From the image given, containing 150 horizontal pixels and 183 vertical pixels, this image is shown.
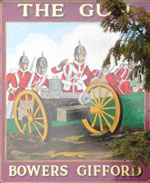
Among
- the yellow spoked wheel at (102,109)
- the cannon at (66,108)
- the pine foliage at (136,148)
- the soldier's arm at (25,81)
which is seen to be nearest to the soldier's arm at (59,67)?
the cannon at (66,108)

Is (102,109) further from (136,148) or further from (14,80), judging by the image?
(136,148)

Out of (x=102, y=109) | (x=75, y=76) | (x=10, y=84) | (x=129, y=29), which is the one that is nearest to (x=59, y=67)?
(x=75, y=76)

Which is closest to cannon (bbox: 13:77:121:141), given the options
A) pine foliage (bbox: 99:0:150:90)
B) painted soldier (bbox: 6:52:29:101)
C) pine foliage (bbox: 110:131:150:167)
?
painted soldier (bbox: 6:52:29:101)

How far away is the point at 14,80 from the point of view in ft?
24.3

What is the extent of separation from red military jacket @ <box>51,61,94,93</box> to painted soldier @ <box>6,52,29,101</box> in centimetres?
47

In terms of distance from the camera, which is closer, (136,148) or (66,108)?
(136,148)

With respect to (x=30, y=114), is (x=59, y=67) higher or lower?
higher

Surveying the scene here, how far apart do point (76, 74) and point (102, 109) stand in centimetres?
73

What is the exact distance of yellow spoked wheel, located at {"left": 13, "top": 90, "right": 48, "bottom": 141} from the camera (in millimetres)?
7351

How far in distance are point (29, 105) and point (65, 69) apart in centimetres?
85

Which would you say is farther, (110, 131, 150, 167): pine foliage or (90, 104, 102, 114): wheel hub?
(90, 104, 102, 114): wheel hub

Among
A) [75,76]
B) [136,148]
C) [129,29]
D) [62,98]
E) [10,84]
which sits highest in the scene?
[129,29]

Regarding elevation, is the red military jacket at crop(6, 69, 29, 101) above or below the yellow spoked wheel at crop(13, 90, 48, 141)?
above

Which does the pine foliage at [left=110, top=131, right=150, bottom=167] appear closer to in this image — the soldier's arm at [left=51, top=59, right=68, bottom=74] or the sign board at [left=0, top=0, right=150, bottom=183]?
the sign board at [left=0, top=0, right=150, bottom=183]
